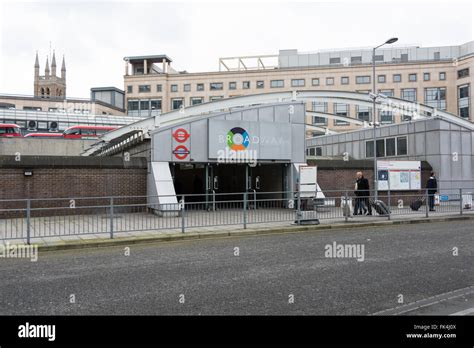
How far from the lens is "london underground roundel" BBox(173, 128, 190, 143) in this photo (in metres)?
19.0

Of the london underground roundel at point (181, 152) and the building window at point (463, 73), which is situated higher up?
the building window at point (463, 73)

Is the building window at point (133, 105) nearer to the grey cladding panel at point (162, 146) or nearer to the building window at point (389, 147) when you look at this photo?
the building window at point (389, 147)

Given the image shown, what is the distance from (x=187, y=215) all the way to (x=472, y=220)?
1191cm

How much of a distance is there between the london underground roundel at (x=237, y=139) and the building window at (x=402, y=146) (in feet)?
39.7

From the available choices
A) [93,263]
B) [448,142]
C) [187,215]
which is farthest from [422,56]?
[93,263]

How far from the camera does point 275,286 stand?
6.62 metres

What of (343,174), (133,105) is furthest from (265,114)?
(133,105)

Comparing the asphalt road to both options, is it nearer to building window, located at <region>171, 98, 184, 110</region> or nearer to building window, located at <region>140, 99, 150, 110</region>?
building window, located at <region>171, 98, 184, 110</region>

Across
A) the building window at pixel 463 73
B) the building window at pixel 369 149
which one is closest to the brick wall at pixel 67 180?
the building window at pixel 369 149

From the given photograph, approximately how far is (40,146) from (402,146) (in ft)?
93.1

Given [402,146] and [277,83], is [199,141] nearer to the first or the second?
[402,146]

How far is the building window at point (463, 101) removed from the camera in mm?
70000

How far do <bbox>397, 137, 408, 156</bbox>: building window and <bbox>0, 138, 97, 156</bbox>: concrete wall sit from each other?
24.1 metres

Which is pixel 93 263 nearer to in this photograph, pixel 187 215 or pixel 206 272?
pixel 206 272
